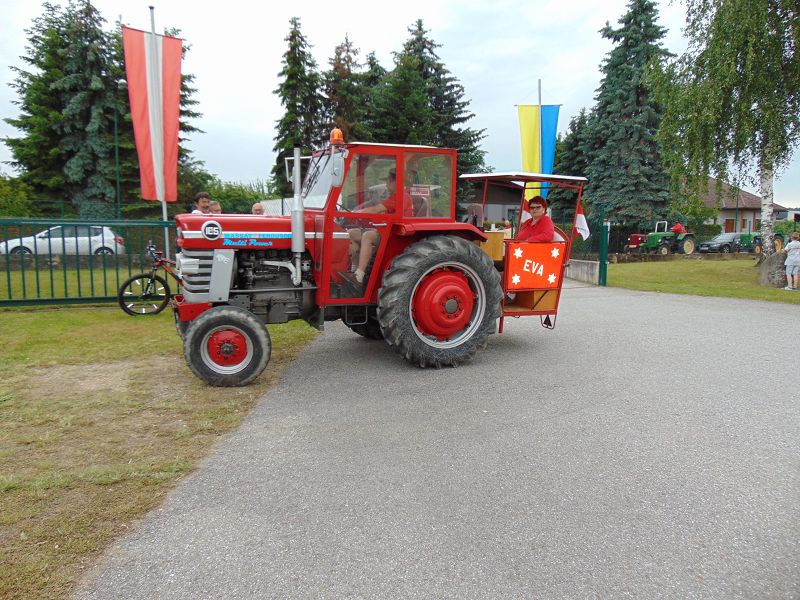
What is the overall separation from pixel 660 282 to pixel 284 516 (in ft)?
52.4

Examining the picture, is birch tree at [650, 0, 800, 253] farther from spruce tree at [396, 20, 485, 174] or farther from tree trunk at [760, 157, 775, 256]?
spruce tree at [396, 20, 485, 174]

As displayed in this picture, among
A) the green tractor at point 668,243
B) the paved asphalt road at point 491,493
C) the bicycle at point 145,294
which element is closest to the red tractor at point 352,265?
the paved asphalt road at point 491,493

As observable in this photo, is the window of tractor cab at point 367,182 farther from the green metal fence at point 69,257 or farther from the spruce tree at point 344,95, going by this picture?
the spruce tree at point 344,95

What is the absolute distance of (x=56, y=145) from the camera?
82.8 ft

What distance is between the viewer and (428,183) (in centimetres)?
599

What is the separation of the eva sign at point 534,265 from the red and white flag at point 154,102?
672 cm

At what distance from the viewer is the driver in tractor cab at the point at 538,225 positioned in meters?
6.93

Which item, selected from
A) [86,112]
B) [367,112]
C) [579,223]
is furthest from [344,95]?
[579,223]

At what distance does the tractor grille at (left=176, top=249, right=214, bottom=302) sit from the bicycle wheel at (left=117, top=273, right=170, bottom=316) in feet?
13.9

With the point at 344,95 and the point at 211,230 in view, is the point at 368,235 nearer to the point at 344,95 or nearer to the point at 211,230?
the point at 211,230

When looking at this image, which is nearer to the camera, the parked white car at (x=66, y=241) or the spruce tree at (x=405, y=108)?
the parked white car at (x=66, y=241)

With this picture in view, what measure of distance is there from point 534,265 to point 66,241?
8203 millimetres

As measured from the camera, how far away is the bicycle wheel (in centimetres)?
930

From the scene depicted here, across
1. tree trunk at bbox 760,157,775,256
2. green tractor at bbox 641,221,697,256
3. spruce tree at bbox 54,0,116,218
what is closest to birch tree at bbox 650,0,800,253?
tree trunk at bbox 760,157,775,256
